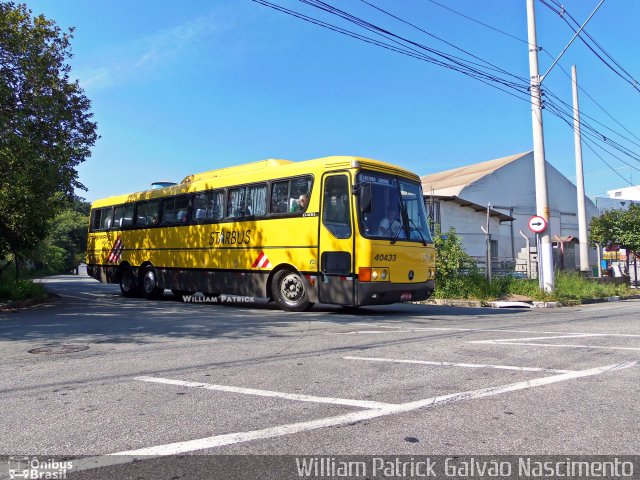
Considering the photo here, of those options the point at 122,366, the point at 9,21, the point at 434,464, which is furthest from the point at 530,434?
the point at 9,21

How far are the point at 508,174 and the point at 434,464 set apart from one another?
48.8 m

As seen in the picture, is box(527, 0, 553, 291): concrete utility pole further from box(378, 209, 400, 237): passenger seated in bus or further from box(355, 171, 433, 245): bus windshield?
box(378, 209, 400, 237): passenger seated in bus

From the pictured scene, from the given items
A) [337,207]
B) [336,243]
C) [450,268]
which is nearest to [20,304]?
[336,243]

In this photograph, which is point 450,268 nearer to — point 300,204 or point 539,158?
point 539,158

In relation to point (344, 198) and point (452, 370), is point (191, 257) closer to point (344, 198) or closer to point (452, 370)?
point (344, 198)

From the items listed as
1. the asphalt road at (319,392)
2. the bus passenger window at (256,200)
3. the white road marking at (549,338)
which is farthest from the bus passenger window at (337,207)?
the white road marking at (549,338)

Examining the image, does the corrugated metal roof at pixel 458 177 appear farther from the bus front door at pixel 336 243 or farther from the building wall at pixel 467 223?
the bus front door at pixel 336 243

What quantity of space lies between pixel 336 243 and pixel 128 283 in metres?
9.69

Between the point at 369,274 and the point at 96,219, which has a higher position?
the point at 96,219

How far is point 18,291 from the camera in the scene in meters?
15.1

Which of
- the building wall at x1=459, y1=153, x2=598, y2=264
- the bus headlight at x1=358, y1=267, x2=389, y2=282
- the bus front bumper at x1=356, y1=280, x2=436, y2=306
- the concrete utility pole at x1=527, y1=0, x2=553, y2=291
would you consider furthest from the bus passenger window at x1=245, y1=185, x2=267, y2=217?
the building wall at x1=459, y1=153, x2=598, y2=264

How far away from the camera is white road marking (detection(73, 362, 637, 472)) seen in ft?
10.6

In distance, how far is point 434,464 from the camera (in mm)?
3158

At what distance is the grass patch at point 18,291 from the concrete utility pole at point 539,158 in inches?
659
